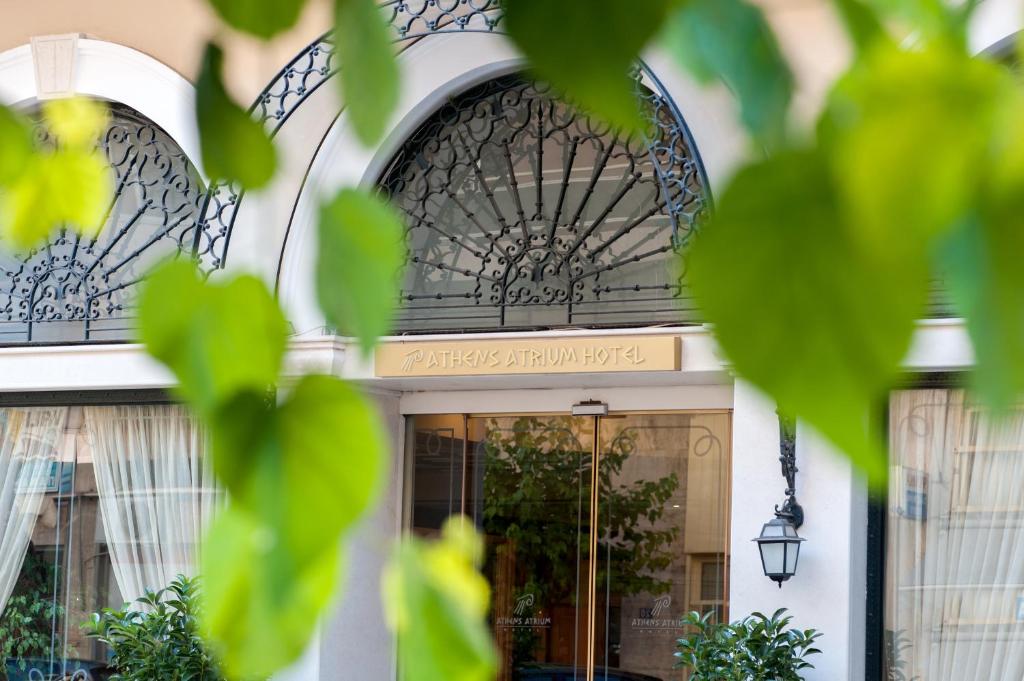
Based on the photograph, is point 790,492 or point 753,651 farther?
point 790,492

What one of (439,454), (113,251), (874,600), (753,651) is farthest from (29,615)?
(874,600)

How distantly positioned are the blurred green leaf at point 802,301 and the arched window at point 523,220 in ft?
25.7

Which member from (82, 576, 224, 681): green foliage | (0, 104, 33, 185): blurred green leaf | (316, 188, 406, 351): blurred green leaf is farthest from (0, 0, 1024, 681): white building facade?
(316, 188, 406, 351): blurred green leaf

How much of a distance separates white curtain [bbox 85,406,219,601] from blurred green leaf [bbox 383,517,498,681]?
29.7 ft

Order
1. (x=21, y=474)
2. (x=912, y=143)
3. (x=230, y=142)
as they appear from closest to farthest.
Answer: (x=912, y=143)
(x=230, y=142)
(x=21, y=474)

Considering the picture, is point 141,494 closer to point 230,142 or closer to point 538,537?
point 538,537

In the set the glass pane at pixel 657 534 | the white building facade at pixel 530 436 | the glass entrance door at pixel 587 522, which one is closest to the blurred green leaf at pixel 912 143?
the white building facade at pixel 530 436

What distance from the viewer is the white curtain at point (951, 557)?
750 centimetres

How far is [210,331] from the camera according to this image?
0.50m

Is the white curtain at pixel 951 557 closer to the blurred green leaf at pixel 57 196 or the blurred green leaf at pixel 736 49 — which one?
the blurred green leaf at pixel 57 196

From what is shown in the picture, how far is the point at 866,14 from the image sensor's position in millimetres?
445

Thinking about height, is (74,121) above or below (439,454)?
above

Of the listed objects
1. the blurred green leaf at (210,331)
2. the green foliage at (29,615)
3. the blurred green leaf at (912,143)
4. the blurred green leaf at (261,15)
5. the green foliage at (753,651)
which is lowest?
the green foliage at (29,615)

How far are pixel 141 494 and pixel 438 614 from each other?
9780mm
